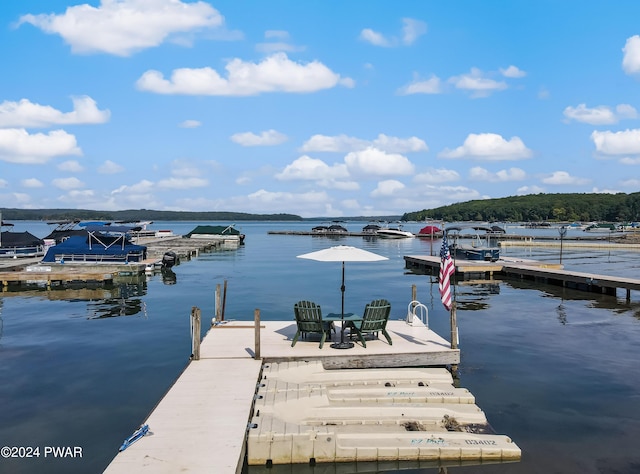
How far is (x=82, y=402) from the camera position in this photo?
11.9m

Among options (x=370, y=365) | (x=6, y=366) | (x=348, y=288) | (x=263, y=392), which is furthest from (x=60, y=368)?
(x=348, y=288)

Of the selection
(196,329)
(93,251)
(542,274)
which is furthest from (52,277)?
(542,274)

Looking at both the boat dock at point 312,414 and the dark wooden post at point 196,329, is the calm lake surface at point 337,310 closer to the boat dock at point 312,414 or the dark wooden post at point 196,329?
the boat dock at point 312,414

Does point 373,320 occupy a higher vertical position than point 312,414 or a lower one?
higher

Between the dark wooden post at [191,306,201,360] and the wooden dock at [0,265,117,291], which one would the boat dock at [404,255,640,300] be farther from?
the wooden dock at [0,265,117,291]

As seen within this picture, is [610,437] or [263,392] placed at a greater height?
[263,392]

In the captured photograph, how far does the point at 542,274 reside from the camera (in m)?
33.6

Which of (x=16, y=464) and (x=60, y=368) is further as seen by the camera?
(x=60, y=368)

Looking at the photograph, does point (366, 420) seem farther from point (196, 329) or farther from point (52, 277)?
point (52, 277)

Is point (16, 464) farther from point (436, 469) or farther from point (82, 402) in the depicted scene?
point (436, 469)

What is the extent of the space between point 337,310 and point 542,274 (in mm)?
16347

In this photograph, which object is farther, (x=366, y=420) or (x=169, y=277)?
(x=169, y=277)

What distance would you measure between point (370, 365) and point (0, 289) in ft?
89.9

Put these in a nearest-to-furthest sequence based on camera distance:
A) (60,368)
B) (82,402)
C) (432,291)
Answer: (82,402) < (60,368) < (432,291)
